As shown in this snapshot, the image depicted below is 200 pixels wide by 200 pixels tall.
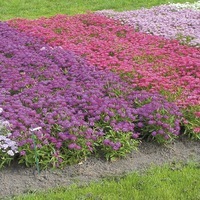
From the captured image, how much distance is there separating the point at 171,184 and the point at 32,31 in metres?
5.51

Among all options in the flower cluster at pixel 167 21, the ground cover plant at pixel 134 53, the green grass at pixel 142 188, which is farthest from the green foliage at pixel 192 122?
the flower cluster at pixel 167 21

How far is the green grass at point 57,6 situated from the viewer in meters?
13.4

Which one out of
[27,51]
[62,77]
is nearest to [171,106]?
[62,77]

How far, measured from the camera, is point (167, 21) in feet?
35.4

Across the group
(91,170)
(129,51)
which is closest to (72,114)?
(91,170)

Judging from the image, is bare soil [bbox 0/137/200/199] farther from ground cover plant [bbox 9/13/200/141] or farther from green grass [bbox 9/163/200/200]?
ground cover plant [bbox 9/13/200/141]

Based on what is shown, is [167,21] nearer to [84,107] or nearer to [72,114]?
[84,107]

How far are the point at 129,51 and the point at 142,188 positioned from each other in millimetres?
4045

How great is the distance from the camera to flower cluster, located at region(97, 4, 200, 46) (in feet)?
31.6

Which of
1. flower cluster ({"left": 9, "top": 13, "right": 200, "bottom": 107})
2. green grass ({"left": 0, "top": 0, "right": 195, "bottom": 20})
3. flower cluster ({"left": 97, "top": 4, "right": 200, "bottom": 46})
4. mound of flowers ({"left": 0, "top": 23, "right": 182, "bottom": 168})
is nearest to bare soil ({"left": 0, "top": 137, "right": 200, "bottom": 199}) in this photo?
mound of flowers ({"left": 0, "top": 23, "right": 182, "bottom": 168})

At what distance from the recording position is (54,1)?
14.8 meters

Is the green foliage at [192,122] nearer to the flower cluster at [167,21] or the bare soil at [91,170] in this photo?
the bare soil at [91,170]

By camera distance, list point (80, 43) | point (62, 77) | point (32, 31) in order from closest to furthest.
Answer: point (62, 77)
point (80, 43)
point (32, 31)

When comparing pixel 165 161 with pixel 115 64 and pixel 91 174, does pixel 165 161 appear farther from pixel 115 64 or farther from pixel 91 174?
pixel 115 64
